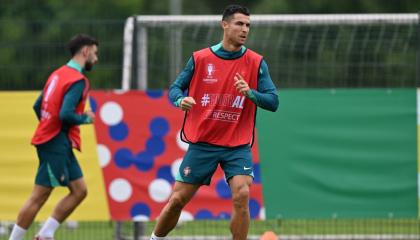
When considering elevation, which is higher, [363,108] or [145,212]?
[363,108]

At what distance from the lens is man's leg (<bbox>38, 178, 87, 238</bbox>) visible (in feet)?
38.3

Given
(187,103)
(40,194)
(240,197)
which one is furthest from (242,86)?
(40,194)

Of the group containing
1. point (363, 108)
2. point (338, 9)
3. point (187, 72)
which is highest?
point (187, 72)

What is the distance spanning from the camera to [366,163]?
13422mm

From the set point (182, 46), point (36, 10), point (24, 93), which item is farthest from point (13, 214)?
point (36, 10)

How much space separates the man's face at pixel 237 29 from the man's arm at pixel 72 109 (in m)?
2.12

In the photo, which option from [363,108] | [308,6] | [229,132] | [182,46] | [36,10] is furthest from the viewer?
[308,6]

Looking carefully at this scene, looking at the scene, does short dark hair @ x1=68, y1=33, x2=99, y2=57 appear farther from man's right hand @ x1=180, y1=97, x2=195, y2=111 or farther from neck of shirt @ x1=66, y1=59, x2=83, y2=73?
man's right hand @ x1=180, y1=97, x2=195, y2=111

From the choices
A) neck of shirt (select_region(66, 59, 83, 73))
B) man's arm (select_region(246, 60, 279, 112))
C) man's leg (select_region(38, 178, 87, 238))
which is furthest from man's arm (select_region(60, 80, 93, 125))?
man's arm (select_region(246, 60, 279, 112))

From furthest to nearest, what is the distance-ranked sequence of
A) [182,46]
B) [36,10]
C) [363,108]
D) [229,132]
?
1. [36,10]
2. [182,46]
3. [363,108]
4. [229,132]

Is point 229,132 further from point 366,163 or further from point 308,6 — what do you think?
point 308,6

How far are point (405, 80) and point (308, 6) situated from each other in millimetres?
17988

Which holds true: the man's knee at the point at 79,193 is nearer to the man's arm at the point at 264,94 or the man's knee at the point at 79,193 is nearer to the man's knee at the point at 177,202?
the man's knee at the point at 177,202

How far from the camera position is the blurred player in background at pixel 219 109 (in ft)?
33.0
